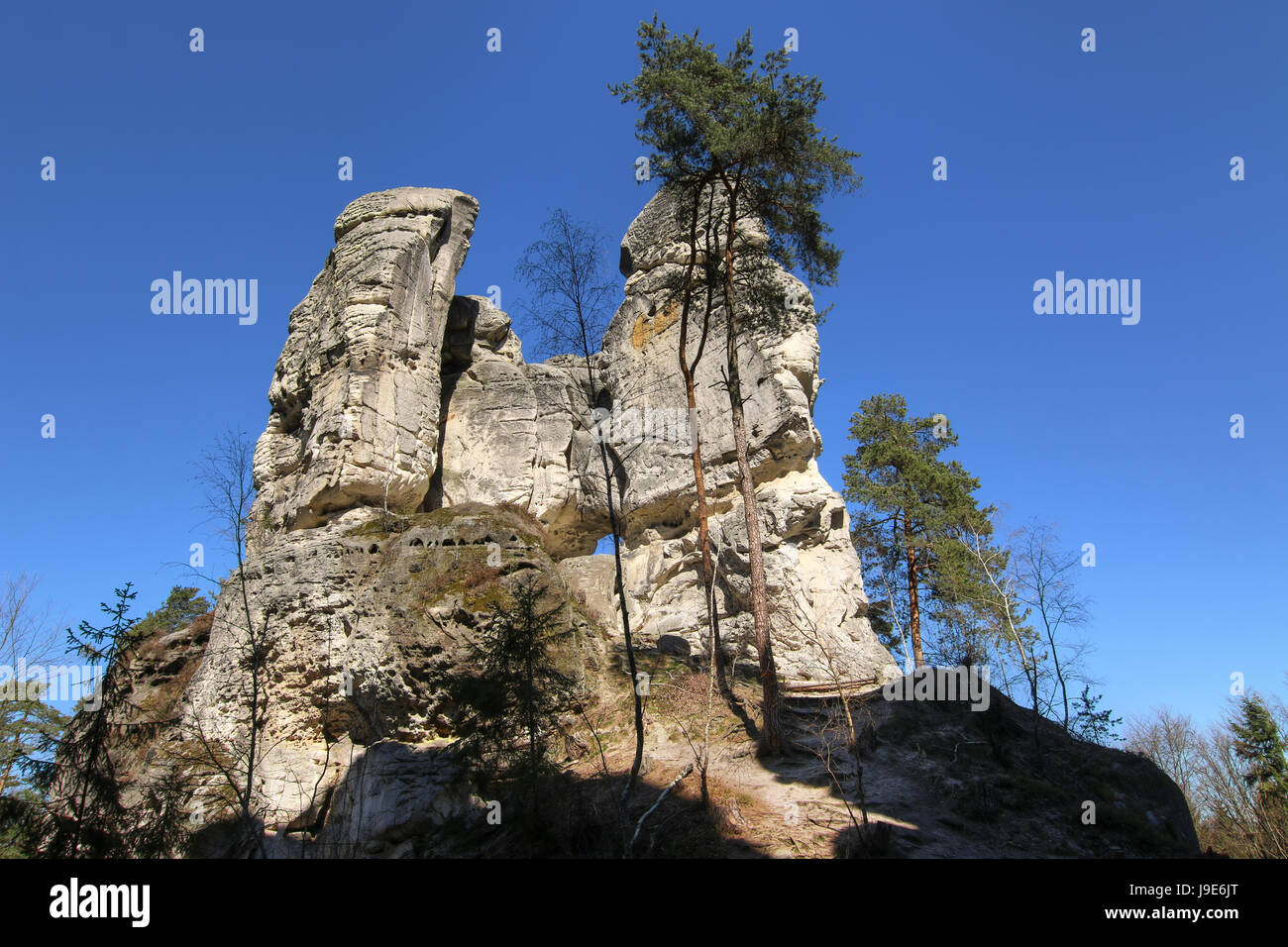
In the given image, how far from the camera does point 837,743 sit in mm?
11562

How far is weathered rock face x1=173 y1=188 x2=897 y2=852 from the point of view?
13.6 metres

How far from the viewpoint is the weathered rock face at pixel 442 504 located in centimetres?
1361

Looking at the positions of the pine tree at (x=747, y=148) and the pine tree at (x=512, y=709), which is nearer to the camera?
the pine tree at (x=512, y=709)

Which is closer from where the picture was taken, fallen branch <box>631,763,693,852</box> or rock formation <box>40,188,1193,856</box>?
fallen branch <box>631,763,693,852</box>

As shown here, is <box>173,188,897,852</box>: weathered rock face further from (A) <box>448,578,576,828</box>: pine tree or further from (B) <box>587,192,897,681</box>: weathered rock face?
(A) <box>448,578,576,828</box>: pine tree

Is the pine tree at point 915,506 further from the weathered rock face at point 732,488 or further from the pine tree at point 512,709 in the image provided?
the pine tree at point 512,709

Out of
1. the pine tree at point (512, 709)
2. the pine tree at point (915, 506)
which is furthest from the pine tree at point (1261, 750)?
the pine tree at point (512, 709)

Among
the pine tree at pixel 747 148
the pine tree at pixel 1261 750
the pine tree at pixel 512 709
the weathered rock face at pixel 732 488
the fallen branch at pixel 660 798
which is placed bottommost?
the pine tree at pixel 1261 750

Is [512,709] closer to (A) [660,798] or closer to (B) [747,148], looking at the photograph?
(A) [660,798]

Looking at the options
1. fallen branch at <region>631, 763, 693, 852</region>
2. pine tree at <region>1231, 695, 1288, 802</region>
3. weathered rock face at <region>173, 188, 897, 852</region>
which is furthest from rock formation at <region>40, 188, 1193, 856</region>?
pine tree at <region>1231, 695, 1288, 802</region>

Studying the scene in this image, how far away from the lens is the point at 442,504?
2180 cm

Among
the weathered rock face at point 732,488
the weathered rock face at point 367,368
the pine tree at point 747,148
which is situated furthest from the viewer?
the weathered rock face at point 367,368

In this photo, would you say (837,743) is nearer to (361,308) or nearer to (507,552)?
(507,552)
